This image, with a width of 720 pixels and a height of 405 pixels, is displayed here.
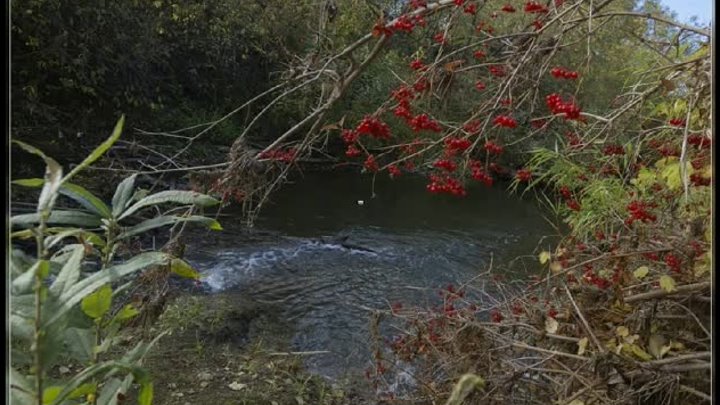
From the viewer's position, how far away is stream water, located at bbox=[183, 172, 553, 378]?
3.63m

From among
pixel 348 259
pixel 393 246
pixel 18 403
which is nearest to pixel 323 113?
pixel 18 403

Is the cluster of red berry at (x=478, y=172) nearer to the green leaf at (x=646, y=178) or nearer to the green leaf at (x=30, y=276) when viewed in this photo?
the green leaf at (x=646, y=178)

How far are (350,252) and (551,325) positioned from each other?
139 inches

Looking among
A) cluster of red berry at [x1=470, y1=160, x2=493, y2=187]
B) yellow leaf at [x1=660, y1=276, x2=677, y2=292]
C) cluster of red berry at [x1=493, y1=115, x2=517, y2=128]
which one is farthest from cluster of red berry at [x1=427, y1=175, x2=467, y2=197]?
yellow leaf at [x1=660, y1=276, x2=677, y2=292]

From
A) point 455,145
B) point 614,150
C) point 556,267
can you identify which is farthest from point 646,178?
point 455,145

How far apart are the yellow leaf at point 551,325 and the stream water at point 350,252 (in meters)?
1.09

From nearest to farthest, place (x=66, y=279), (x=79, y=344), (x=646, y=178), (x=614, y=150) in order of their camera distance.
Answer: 1. (x=66, y=279)
2. (x=79, y=344)
3. (x=614, y=150)
4. (x=646, y=178)

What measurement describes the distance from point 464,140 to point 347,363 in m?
1.92

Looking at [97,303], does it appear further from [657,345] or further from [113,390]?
[657,345]

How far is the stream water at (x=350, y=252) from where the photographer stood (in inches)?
143

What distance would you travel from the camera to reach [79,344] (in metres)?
0.69

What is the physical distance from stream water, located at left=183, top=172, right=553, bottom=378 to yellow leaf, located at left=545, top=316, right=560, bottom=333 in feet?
3.58

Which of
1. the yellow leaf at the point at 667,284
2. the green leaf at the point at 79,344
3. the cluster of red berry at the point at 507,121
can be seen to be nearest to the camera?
the green leaf at the point at 79,344

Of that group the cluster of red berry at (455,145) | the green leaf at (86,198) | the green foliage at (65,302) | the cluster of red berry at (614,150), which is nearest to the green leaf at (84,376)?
the green foliage at (65,302)
